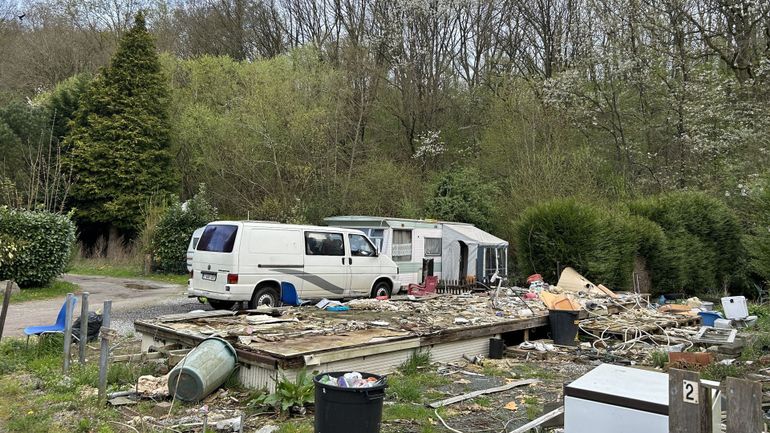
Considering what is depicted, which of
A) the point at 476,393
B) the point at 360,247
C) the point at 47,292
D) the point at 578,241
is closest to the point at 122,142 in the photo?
the point at 47,292

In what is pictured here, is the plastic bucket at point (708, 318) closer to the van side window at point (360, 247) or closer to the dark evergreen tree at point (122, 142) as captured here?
the van side window at point (360, 247)

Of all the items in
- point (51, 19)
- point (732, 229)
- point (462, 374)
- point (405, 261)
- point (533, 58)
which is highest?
point (51, 19)

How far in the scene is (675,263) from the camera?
1984cm

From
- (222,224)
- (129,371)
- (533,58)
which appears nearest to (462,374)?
(129,371)

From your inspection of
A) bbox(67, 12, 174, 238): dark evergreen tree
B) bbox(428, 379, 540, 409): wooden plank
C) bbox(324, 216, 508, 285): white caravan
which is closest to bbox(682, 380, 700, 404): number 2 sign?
bbox(428, 379, 540, 409): wooden plank

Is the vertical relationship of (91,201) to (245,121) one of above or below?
below

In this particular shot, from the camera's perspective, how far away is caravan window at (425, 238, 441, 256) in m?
18.8

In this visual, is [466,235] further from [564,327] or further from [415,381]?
[415,381]

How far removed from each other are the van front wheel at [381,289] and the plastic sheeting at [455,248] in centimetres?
484

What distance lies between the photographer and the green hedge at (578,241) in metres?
17.2

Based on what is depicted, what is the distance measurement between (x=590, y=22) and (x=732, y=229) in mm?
10310

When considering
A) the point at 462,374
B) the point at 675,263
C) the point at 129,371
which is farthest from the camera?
the point at 675,263

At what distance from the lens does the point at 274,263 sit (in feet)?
40.2

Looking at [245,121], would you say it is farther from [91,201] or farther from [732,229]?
[732,229]
